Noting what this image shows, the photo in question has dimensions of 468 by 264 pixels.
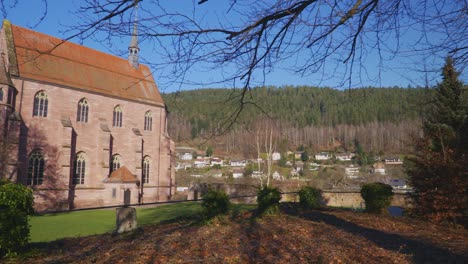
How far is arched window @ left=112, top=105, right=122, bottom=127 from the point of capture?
32.5m

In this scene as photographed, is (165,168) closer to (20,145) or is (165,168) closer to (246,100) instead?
(20,145)

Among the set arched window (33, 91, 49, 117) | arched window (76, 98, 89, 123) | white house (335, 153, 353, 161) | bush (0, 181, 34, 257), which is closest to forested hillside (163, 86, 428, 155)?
bush (0, 181, 34, 257)

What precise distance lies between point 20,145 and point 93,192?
7057 mm

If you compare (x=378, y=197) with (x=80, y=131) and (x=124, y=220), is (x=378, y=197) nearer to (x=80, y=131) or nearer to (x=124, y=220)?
(x=124, y=220)

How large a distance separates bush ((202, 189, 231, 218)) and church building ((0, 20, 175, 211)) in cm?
1573

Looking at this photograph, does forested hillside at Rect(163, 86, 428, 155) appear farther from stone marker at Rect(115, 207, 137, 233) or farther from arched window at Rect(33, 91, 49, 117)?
arched window at Rect(33, 91, 49, 117)

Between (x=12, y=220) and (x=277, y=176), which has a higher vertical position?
(x=12, y=220)

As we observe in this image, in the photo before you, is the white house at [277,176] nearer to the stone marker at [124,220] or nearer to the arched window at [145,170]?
the arched window at [145,170]

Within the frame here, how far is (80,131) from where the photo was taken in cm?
2973

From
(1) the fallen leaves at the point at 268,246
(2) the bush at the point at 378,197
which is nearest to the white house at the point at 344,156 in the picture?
(2) the bush at the point at 378,197

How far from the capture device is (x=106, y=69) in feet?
112

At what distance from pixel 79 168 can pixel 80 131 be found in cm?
→ 333

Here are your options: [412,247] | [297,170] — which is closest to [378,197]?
[412,247]

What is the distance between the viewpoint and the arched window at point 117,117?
107ft
